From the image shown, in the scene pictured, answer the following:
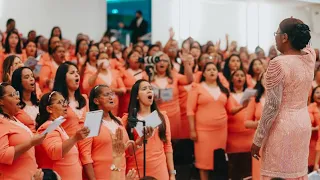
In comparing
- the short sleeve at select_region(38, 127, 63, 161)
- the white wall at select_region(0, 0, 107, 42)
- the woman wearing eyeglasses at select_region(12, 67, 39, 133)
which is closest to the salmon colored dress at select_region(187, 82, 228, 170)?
the woman wearing eyeglasses at select_region(12, 67, 39, 133)

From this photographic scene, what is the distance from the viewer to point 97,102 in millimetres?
4582

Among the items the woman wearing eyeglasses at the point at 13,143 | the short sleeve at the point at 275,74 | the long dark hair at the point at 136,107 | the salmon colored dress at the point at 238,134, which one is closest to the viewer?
the short sleeve at the point at 275,74

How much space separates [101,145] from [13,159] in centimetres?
83

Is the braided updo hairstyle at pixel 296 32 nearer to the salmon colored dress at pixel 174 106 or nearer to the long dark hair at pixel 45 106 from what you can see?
the long dark hair at pixel 45 106

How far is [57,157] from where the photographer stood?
4.02 metres

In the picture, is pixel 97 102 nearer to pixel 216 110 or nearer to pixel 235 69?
pixel 216 110

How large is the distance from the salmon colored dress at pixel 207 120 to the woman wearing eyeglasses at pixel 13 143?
2651 mm

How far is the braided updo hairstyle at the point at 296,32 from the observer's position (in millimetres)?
3529

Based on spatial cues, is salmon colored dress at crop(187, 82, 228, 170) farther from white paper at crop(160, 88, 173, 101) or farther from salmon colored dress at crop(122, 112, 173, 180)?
salmon colored dress at crop(122, 112, 173, 180)

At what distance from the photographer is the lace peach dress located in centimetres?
351

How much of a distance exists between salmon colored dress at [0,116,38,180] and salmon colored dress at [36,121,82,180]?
153 millimetres

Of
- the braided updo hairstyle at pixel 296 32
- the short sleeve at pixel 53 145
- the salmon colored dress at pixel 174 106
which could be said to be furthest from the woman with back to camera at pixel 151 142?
the salmon colored dress at pixel 174 106

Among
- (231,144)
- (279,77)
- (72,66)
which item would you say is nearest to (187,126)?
(231,144)

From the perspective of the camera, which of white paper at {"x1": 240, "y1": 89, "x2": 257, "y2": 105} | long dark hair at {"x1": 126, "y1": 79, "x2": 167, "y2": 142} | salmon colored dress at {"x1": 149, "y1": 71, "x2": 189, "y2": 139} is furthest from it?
salmon colored dress at {"x1": 149, "y1": 71, "x2": 189, "y2": 139}
